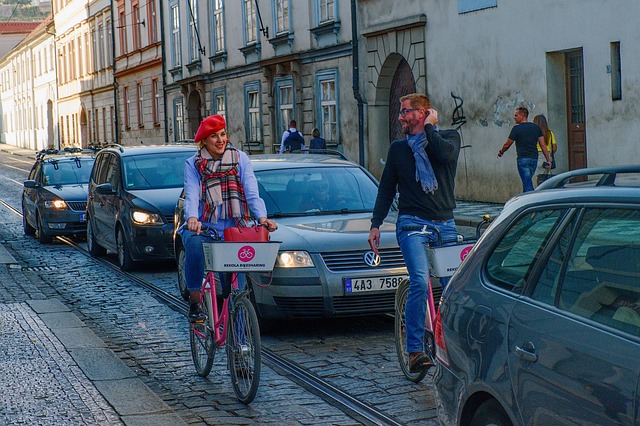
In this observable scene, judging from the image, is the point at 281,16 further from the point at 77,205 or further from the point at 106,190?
the point at 106,190

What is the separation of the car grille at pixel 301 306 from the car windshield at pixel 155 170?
643 cm

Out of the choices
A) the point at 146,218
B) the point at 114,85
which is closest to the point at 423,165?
the point at 146,218

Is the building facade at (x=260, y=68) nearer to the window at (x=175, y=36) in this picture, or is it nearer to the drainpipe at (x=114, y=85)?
the window at (x=175, y=36)

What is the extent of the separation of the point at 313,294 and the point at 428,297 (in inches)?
68.8

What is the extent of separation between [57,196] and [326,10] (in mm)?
12582

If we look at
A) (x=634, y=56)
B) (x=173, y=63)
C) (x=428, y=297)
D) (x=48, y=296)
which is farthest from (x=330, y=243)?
(x=173, y=63)

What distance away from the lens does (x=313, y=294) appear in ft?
27.4

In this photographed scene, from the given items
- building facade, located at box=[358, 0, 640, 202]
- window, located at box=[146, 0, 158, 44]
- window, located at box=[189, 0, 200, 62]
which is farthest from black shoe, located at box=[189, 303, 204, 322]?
window, located at box=[146, 0, 158, 44]

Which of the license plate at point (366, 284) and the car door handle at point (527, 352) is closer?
the car door handle at point (527, 352)

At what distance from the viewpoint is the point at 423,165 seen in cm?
689

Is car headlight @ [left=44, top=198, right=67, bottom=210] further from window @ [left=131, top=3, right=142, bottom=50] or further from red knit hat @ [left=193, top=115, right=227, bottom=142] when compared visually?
window @ [left=131, top=3, right=142, bottom=50]

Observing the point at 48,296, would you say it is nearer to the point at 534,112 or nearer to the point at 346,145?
the point at 534,112

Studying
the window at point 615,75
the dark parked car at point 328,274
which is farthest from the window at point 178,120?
the dark parked car at point 328,274

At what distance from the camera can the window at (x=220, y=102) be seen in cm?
3878
